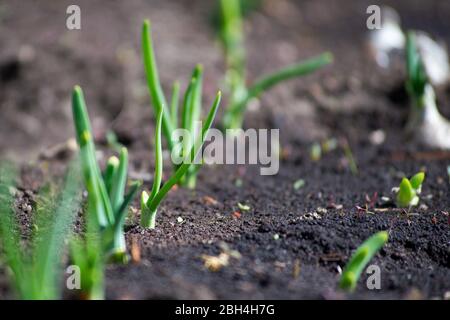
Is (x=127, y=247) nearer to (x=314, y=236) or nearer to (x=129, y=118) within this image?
(x=314, y=236)

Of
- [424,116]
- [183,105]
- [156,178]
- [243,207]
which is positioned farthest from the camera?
A: [424,116]

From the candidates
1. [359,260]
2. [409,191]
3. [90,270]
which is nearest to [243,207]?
[409,191]

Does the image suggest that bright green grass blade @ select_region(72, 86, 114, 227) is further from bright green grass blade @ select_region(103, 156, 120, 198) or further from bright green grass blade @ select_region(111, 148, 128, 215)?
bright green grass blade @ select_region(103, 156, 120, 198)

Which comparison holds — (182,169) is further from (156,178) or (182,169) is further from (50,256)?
(50,256)

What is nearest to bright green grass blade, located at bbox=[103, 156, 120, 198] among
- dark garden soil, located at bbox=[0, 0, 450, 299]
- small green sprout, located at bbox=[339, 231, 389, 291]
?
dark garden soil, located at bbox=[0, 0, 450, 299]

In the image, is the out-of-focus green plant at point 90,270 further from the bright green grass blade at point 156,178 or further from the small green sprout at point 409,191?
the small green sprout at point 409,191
